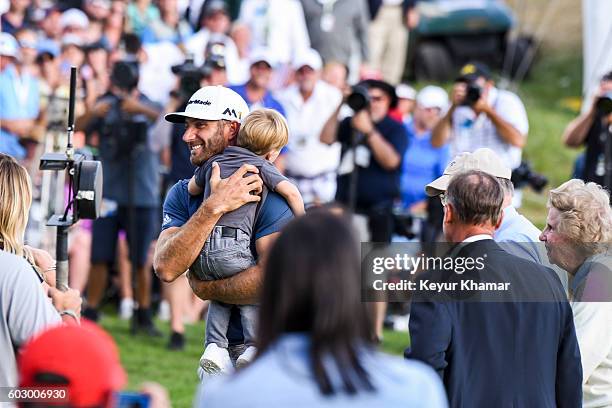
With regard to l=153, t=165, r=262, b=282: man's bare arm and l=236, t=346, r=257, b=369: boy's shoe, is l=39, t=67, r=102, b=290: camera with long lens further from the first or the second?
Answer: l=236, t=346, r=257, b=369: boy's shoe

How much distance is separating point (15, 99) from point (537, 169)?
7.21m

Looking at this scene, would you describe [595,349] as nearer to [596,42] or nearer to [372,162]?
[372,162]

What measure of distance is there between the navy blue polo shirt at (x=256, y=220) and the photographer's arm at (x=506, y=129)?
4.79m

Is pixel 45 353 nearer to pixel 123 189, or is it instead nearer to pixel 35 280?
pixel 35 280

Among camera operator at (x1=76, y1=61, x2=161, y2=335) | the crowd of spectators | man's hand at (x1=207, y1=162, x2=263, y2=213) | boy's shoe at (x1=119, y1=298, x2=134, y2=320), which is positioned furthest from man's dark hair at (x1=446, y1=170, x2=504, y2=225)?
boy's shoe at (x1=119, y1=298, x2=134, y2=320)

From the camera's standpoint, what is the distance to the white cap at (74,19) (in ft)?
41.9

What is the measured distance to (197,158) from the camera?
4.98 m

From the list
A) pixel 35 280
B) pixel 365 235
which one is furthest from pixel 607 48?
pixel 35 280

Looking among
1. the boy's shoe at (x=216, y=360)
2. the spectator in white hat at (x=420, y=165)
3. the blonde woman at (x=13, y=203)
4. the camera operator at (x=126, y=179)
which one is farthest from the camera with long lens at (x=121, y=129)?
the blonde woman at (x=13, y=203)

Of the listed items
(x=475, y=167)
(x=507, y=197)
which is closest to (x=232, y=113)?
(x=475, y=167)

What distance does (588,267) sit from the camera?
4.69m

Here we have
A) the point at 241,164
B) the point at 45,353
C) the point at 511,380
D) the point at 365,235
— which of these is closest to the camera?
the point at 45,353

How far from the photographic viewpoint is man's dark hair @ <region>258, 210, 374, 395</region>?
2494mm

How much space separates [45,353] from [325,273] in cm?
64
